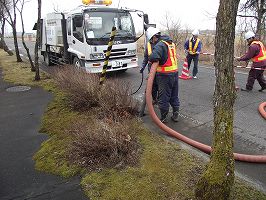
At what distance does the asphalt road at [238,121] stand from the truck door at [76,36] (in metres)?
3.02

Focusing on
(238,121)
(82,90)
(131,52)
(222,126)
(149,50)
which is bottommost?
(238,121)

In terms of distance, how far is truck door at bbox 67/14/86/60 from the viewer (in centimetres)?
937

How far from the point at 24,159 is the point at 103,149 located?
1.33m

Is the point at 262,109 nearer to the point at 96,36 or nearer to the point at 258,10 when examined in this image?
the point at 96,36

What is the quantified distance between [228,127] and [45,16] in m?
12.8

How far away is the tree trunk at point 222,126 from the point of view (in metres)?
2.64

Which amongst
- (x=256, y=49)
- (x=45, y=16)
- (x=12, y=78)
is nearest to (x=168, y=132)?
(x=256, y=49)

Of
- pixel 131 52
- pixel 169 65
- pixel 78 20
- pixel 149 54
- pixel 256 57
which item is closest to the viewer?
pixel 169 65

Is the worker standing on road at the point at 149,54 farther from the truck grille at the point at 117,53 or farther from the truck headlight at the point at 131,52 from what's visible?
the truck headlight at the point at 131,52

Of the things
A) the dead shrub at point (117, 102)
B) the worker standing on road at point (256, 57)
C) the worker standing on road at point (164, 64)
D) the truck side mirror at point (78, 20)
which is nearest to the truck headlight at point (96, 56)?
the truck side mirror at point (78, 20)

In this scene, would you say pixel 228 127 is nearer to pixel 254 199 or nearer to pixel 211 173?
pixel 211 173

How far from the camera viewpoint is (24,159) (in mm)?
4230

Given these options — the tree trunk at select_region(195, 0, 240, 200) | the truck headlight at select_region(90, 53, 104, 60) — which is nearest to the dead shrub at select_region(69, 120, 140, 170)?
the tree trunk at select_region(195, 0, 240, 200)

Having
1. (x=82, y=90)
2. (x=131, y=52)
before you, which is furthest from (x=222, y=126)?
(x=131, y=52)
